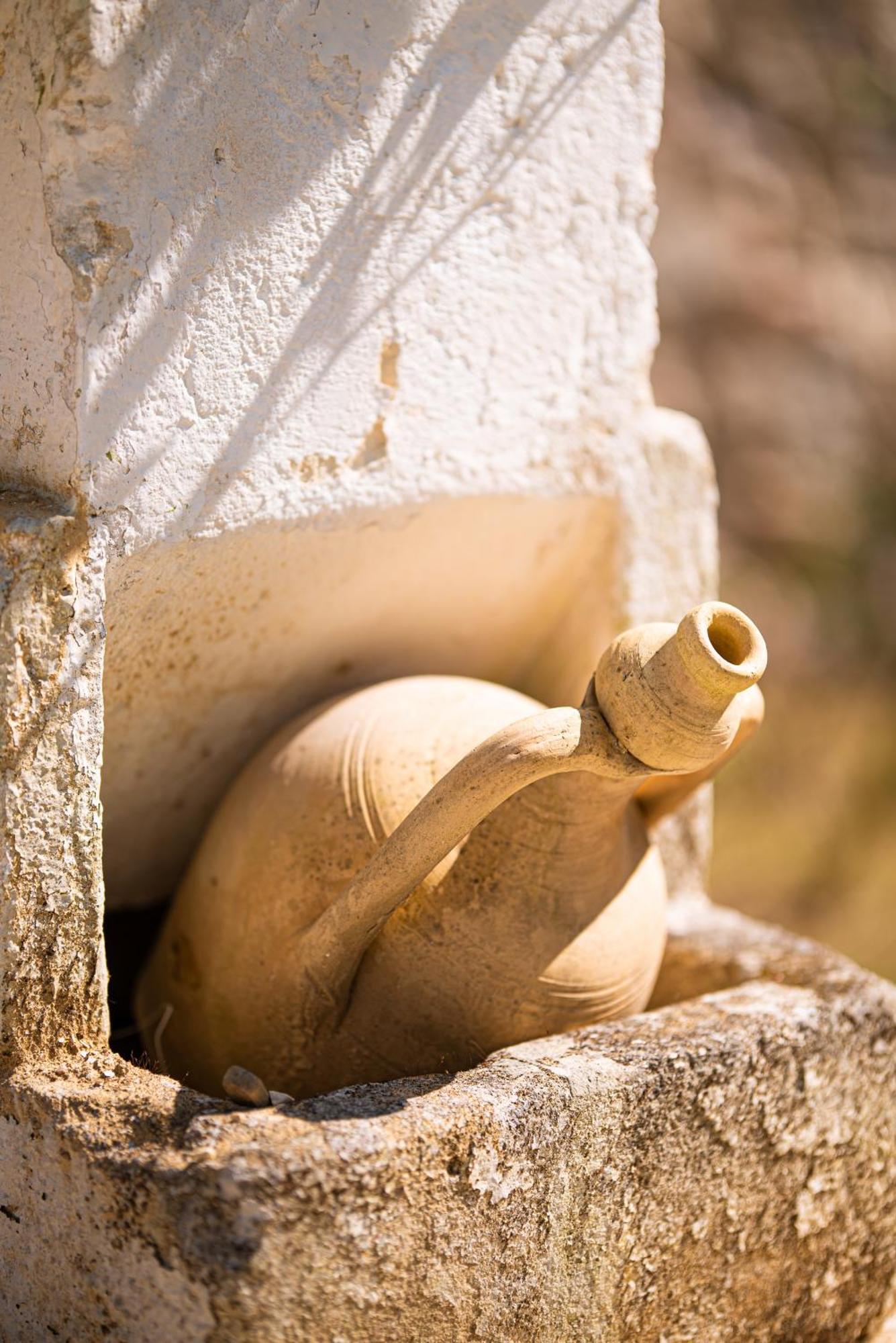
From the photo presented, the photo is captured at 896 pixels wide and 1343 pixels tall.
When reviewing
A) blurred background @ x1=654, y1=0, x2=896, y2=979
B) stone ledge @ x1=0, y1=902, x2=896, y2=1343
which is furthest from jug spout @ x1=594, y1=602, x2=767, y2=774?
blurred background @ x1=654, y1=0, x2=896, y2=979

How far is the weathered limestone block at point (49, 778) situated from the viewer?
1.63 metres

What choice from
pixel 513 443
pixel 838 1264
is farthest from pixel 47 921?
pixel 838 1264

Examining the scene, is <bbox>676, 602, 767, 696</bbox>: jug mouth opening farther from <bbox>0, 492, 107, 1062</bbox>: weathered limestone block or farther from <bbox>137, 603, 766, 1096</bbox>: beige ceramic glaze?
<bbox>0, 492, 107, 1062</bbox>: weathered limestone block

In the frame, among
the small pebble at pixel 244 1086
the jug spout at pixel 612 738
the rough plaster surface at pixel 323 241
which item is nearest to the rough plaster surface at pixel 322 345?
the rough plaster surface at pixel 323 241

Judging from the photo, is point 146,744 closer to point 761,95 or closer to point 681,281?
point 681,281

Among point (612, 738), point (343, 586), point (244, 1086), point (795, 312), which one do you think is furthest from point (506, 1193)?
point (795, 312)

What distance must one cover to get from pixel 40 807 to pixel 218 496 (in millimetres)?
480

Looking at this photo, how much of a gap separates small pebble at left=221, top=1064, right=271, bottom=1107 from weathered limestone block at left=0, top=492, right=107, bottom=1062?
27 centimetres

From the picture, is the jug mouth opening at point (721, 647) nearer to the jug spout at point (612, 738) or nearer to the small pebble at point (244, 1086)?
the jug spout at point (612, 738)

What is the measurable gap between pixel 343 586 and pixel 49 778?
61 centimetres

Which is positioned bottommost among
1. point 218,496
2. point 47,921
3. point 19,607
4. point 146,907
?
point 146,907

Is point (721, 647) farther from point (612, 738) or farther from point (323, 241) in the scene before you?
point (323, 241)

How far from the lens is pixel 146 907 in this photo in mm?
2426

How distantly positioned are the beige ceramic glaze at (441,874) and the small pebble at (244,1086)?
0.25 metres
